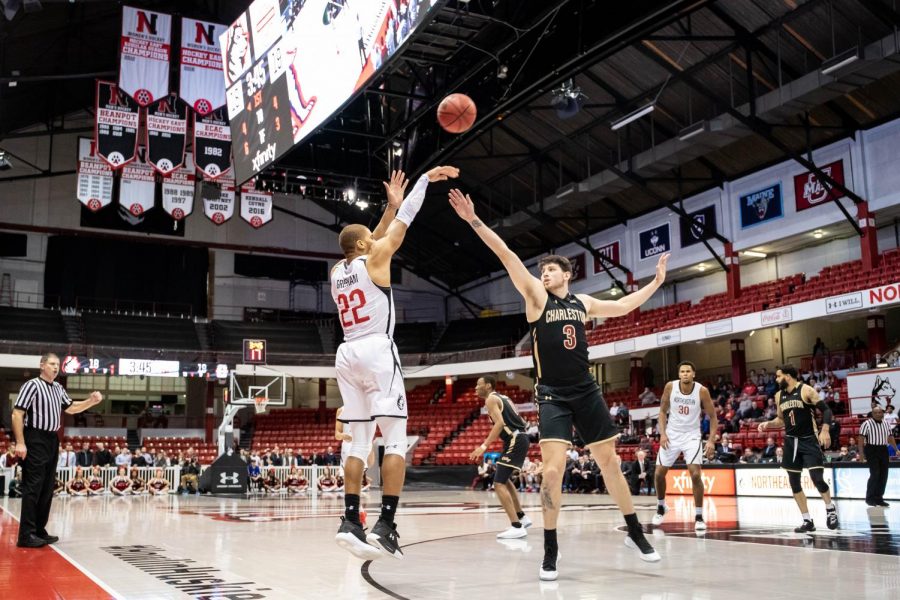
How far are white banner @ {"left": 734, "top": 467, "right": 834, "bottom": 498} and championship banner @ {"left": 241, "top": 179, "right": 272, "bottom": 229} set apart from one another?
16.8 m

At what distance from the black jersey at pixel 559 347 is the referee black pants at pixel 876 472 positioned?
8877mm

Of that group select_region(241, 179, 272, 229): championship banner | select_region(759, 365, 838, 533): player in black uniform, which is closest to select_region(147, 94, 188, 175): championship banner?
select_region(241, 179, 272, 229): championship banner

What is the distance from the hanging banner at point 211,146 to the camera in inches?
981

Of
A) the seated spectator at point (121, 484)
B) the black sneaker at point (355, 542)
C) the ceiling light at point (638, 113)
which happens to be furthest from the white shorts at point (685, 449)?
the seated spectator at point (121, 484)

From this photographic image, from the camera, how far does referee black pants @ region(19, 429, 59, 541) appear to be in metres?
7.35

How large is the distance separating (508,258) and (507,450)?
11.9 ft

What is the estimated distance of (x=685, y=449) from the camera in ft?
29.5

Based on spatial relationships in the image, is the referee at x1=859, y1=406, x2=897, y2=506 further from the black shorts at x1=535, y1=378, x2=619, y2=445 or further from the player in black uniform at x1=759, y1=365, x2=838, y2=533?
the black shorts at x1=535, y1=378, x2=619, y2=445

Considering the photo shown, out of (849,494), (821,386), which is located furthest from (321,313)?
(849,494)

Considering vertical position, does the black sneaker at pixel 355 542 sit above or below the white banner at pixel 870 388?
below

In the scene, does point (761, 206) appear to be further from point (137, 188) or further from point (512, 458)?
point (137, 188)

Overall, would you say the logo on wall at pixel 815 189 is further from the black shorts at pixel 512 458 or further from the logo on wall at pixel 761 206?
the black shorts at pixel 512 458

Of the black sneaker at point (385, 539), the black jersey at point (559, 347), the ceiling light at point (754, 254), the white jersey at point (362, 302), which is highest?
the ceiling light at point (754, 254)

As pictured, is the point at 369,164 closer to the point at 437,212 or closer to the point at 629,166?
the point at 629,166
